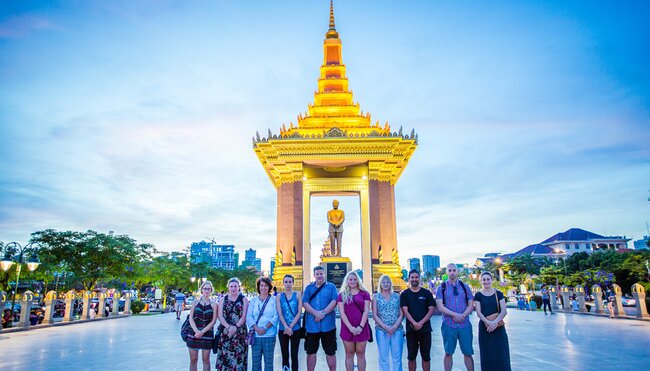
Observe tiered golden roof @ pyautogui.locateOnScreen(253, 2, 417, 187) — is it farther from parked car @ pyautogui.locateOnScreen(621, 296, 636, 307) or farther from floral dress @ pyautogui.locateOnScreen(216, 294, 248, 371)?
parked car @ pyautogui.locateOnScreen(621, 296, 636, 307)

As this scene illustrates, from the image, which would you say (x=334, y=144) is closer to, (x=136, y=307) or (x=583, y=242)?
(x=136, y=307)

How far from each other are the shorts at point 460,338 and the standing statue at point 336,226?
18834 millimetres

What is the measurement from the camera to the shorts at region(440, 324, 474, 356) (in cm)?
631

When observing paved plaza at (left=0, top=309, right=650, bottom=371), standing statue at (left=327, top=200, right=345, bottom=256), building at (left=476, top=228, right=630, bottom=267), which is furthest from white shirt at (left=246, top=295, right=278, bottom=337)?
building at (left=476, top=228, right=630, bottom=267)

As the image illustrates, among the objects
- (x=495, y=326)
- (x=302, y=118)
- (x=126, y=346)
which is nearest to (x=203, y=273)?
(x=302, y=118)

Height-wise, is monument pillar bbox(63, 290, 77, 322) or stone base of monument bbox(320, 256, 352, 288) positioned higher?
stone base of monument bbox(320, 256, 352, 288)

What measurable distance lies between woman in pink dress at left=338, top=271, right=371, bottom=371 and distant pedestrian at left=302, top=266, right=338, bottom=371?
0.22 metres

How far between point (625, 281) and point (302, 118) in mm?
39415

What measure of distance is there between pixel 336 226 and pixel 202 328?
1924 centimetres

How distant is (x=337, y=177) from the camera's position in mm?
25953

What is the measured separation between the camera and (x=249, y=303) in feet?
20.9

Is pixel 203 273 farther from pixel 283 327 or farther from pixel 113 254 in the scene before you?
pixel 283 327

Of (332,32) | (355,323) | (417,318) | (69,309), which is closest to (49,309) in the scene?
(69,309)

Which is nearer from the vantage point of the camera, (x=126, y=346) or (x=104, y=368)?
(x=104, y=368)
